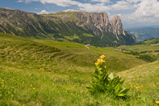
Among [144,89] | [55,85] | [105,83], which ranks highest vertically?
[105,83]

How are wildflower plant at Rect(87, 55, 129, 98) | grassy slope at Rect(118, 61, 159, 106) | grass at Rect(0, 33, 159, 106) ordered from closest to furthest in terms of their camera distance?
grassy slope at Rect(118, 61, 159, 106), grass at Rect(0, 33, 159, 106), wildflower plant at Rect(87, 55, 129, 98)

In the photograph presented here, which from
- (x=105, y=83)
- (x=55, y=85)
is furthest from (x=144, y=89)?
(x=55, y=85)

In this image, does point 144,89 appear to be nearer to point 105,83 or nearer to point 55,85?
point 105,83

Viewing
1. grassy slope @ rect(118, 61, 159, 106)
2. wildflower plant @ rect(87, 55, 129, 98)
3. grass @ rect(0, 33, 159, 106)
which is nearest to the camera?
grassy slope @ rect(118, 61, 159, 106)

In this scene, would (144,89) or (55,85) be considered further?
(55,85)

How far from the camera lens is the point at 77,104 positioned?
495cm

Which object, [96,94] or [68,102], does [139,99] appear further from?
[68,102]

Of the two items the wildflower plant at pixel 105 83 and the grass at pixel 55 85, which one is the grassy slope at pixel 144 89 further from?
the wildflower plant at pixel 105 83

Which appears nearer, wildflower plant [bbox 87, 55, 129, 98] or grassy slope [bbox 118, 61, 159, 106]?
grassy slope [bbox 118, 61, 159, 106]

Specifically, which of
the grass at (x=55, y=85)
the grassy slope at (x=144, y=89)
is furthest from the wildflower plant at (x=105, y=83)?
the grassy slope at (x=144, y=89)

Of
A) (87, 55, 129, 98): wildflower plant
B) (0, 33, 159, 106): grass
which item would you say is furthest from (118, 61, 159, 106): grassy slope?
(87, 55, 129, 98): wildflower plant

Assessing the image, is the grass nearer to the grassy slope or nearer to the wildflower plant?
the grassy slope

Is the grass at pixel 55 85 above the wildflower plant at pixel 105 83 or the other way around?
the other way around

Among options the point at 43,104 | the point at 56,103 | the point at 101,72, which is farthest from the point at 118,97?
the point at 43,104
